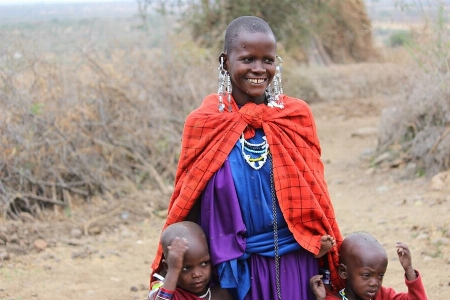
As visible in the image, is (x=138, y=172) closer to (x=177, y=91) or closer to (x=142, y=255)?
(x=177, y=91)

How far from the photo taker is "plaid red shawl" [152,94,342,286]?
270cm

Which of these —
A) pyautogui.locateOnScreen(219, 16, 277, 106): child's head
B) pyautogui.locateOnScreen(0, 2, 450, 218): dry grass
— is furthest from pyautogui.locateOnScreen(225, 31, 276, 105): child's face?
pyautogui.locateOnScreen(0, 2, 450, 218): dry grass

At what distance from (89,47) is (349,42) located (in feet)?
39.0

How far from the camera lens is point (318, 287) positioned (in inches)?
110

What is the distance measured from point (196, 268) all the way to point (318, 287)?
0.55 meters

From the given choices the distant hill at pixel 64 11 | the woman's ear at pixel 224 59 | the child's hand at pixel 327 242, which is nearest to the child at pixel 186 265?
the child's hand at pixel 327 242

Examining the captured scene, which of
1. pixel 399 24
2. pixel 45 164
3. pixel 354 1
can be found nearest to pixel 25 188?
pixel 45 164

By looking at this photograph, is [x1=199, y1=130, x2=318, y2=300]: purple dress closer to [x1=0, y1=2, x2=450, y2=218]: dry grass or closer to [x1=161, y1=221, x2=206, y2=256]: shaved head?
[x1=161, y1=221, x2=206, y2=256]: shaved head

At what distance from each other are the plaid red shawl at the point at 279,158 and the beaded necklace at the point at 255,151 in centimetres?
3

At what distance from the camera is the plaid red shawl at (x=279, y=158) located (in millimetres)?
2701

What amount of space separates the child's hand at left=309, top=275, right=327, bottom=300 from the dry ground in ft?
4.94

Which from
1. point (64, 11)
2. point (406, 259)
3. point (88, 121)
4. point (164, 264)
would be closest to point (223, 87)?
point (164, 264)

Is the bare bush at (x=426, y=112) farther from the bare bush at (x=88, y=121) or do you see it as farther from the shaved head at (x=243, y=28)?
the shaved head at (x=243, y=28)

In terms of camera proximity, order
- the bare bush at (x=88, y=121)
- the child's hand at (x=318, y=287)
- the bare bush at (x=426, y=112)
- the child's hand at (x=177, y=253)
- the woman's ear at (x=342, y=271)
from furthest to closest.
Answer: the bare bush at (x=426, y=112), the bare bush at (x=88, y=121), the woman's ear at (x=342, y=271), the child's hand at (x=318, y=287), the child's hand at (x=177, y=253)
